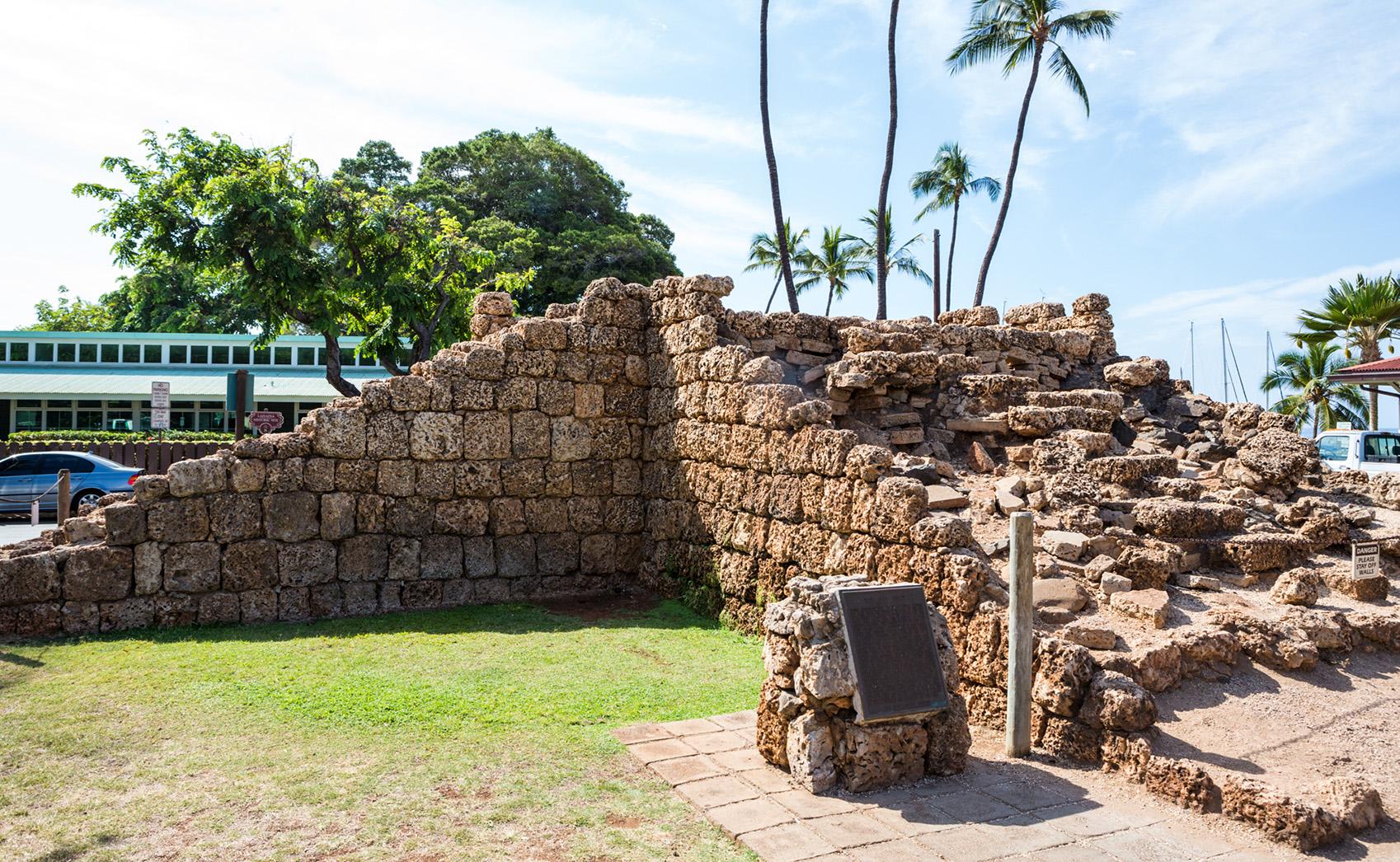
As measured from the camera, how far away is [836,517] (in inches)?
281

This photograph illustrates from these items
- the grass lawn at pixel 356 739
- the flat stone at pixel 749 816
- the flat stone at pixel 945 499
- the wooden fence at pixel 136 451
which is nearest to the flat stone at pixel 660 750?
the grass lawn at pixel 356 739

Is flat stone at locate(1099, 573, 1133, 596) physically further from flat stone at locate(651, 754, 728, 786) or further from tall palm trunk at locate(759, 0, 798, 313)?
tall palm trunk at locate(759, 0, 798, 313)

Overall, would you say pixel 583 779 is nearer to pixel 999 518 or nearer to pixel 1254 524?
pixel 999 518

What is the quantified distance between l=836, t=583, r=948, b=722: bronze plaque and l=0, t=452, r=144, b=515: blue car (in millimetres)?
15891

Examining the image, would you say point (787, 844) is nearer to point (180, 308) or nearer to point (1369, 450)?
point (1369, 450)

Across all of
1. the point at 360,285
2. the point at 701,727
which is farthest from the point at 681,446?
the point at 360,285

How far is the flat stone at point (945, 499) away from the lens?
691 cm

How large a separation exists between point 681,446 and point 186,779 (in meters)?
5.64

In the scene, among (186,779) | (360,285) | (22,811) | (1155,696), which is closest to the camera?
(22,811)

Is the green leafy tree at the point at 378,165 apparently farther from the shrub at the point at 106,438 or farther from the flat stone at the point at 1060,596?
the flat stone at the point at 1060,596

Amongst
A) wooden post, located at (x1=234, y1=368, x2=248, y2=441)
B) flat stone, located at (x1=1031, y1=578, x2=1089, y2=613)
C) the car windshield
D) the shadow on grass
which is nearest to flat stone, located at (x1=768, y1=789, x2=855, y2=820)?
flat stone, located at (x1=1031, y1=578, x2=1089, y2=613)

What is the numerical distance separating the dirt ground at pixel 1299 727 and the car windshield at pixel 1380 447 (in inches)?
483

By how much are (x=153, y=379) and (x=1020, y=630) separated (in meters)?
30.1

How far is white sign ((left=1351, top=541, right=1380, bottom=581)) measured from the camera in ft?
21.0
